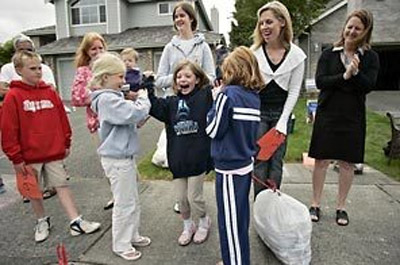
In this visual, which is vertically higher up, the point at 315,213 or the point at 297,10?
the point at 297,10

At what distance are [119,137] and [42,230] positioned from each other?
47.9 inches

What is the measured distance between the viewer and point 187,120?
2742mm

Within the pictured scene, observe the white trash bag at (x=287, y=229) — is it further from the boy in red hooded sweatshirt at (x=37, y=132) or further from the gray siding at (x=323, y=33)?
the gray siding at (x=323, y=33)

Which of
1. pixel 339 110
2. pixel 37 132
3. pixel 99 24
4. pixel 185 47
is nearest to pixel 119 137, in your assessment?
pixel 37 132

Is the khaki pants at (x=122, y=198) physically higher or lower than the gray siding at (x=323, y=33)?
lower

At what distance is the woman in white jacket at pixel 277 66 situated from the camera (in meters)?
2.80

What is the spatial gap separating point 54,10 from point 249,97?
825 inches

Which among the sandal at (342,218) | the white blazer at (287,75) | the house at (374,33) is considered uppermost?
the house at (374,33)

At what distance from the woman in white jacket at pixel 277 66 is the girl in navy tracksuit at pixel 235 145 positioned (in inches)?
19.7

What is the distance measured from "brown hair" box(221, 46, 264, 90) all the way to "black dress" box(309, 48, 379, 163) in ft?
3.65

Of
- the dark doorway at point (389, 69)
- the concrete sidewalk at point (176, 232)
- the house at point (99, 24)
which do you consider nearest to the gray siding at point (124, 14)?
the house at point (99, 24)

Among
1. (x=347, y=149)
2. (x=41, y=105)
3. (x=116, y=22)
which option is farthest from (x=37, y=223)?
(x=116, y=22)

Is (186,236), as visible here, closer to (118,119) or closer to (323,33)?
(118,119)

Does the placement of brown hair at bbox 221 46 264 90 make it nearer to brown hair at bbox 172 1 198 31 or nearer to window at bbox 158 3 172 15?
brown hair at bbox 172 1 198 31
